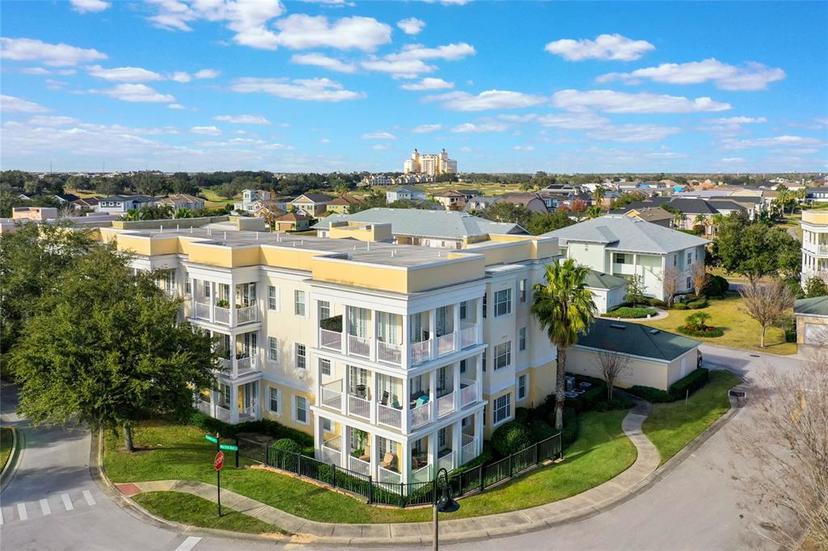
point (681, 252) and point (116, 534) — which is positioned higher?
point (681, 252)

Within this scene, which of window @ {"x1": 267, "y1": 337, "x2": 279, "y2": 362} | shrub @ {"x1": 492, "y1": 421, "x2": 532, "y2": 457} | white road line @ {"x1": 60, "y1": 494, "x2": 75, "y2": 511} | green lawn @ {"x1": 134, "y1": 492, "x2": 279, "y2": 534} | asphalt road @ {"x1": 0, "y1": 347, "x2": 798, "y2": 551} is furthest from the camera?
window @ {"x1": 267, "y1": 337, "x2": 279, "y2": 362}

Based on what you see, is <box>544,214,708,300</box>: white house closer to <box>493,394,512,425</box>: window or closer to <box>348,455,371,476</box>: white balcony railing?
<box>493,394,512,425</box>: window

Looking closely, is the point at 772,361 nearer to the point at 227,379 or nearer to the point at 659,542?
the point at 659,542

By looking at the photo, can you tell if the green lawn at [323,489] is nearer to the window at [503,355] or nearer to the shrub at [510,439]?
the shrub at [510,439]

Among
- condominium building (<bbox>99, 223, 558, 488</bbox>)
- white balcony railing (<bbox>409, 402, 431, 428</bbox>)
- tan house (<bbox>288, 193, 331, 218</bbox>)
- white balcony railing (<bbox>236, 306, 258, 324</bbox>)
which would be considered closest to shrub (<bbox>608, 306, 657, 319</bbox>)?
condominium building (<bbox>99, 223, 558, 488</bbox>)

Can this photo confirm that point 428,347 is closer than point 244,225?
Yes

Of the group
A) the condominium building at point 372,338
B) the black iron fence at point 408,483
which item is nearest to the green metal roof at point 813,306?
the condominium building at point 372,338

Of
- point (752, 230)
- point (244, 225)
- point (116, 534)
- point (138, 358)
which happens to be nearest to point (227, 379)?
point (138, 358)
